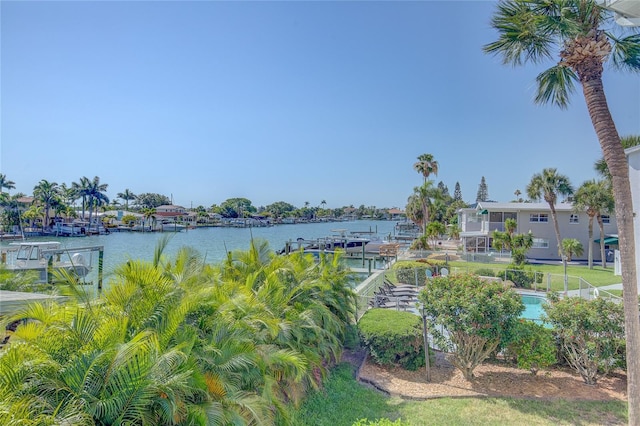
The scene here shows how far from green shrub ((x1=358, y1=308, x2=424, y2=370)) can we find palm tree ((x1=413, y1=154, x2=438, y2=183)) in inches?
1491

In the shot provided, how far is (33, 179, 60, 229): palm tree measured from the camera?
199 ft

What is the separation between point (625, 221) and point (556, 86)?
333cm

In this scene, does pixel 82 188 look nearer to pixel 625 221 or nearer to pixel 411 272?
pixel 411 272

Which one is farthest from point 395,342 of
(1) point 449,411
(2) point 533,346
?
(2) point 533,346

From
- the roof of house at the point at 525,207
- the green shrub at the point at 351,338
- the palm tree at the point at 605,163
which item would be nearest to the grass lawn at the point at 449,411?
the green shrub at the point at 351,338

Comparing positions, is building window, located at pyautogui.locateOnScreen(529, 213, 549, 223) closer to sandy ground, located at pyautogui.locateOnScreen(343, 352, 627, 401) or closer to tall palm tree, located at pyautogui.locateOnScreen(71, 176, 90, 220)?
sandy ground, located at pyautogui.locateOnScreen(343, 352, 627, 401)

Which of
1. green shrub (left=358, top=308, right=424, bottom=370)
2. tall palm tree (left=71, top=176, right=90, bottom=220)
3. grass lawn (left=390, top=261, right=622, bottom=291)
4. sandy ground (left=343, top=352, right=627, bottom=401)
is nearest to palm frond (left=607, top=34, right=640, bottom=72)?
sandy ground (left=343, top=352, right=627, bottom=401)

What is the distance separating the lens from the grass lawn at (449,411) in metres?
6.18

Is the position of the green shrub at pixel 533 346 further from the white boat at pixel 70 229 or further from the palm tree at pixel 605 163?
the white boat at pixel 70 229

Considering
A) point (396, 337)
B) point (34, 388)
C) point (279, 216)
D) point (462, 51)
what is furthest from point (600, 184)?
point (279, 216)

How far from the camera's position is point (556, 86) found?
7.55 m

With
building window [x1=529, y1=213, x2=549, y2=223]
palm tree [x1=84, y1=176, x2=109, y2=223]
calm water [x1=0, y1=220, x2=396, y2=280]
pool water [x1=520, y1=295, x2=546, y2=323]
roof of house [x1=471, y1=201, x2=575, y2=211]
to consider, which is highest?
palm tree [x1=84, y1=176, x2=109, y2=223]

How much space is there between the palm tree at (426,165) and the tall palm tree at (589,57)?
124ft

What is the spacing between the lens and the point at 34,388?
281 cm
